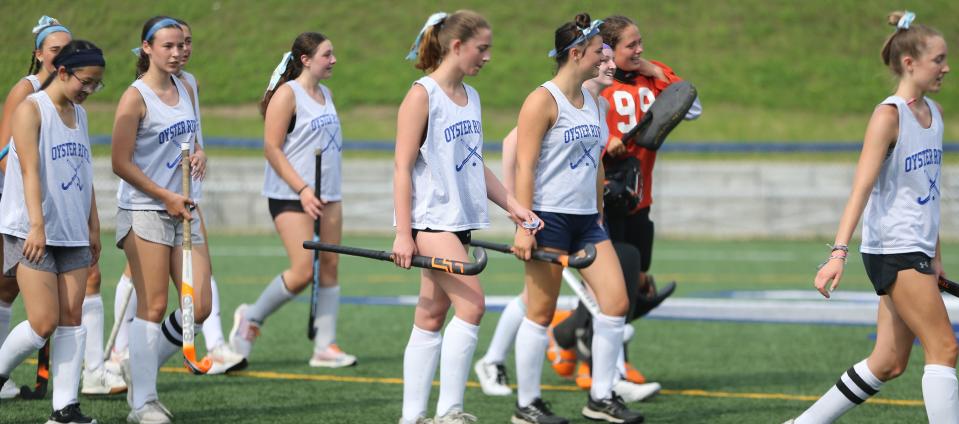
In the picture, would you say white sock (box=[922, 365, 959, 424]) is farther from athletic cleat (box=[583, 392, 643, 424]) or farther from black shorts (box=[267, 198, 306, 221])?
black shorts (box=[267, 198, 306, 221])

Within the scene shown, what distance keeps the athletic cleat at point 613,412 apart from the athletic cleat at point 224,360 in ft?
7.94

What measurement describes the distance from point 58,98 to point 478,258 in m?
2.00

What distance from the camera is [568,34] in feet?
18.5

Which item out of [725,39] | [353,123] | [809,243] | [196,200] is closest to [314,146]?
[196,200]

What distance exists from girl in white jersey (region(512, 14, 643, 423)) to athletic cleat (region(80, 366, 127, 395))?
2.21 meters

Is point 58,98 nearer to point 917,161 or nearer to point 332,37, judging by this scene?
point 917,161

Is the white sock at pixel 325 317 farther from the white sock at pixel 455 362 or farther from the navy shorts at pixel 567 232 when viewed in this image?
the white sock at pixel 455 362

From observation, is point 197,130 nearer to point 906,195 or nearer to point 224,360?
point 224,360

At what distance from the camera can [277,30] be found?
26.8 metres

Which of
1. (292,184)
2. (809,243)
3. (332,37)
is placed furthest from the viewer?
(332,37)

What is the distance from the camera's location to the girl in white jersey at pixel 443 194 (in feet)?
16.8

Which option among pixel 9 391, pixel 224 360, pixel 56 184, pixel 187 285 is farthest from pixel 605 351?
pixel 9 391

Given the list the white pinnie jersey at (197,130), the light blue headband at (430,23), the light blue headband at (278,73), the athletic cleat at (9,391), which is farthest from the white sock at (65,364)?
the light blue headband at (278,73)

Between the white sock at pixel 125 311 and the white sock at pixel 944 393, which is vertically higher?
the white sock at pixel 944 393
